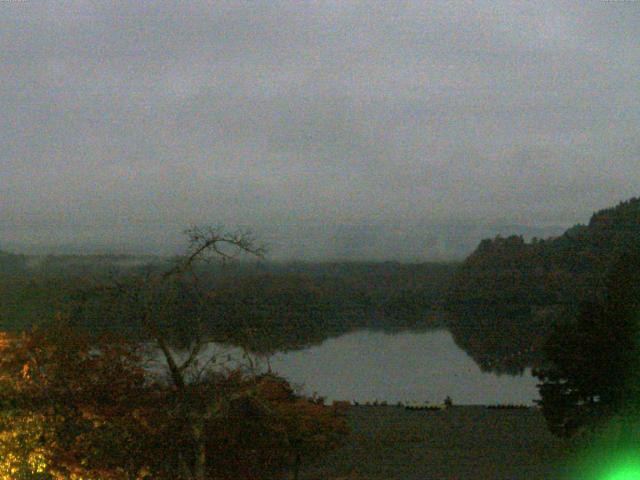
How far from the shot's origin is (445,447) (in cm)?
1445

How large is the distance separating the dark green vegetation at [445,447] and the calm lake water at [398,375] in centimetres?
328

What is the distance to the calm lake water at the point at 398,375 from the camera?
29.8 metres

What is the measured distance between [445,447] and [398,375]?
24265 millimetres

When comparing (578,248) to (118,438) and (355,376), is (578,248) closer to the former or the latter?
(355,376)

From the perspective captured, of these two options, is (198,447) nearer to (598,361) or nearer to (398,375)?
(598,361)

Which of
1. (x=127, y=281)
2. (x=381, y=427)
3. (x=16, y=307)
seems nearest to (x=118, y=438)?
(x=127, y=281)

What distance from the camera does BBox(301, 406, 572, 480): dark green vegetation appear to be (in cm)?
1184

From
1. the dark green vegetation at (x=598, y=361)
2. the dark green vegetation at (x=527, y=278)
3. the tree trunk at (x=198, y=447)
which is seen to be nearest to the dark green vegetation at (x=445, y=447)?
the dark green vegetation at (x=598, y=361)

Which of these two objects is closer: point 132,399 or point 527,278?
point 132,399

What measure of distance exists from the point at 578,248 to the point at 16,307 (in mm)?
79873

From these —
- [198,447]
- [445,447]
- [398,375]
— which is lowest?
[398,375]

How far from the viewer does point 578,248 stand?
8456 cm

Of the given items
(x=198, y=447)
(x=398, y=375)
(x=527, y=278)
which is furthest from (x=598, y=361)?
(x=527, y=278)

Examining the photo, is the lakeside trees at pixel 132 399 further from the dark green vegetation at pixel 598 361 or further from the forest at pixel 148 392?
the dark green vegetation at pixel 598 361
